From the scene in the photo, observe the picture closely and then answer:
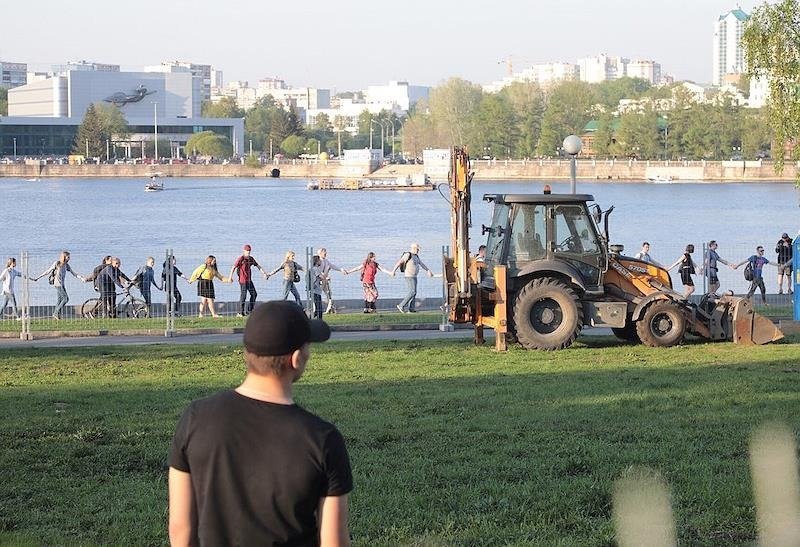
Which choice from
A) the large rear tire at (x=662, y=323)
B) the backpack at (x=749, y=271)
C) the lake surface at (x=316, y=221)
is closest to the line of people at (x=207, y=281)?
the lake surface at (x=316, y=221)

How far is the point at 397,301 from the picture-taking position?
105 ft

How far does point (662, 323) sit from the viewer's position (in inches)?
764

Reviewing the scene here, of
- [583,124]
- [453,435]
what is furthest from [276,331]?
[583,124]

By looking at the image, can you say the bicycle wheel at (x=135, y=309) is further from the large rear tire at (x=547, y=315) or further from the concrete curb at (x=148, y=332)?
the large rear tire at (x=547, y=315)

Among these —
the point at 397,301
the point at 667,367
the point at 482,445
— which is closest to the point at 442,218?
the point at 397,301

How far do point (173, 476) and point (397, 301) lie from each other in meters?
27.5

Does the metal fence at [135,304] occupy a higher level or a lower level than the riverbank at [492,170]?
lower

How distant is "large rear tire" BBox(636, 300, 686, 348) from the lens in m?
19.3

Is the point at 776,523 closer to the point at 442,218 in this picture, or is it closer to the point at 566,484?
the point at 566,484

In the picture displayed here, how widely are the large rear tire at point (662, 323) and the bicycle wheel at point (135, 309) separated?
12.7 meters

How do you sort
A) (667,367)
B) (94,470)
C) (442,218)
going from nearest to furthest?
1. (94,470)
2. (667,367)
3. (442,218)

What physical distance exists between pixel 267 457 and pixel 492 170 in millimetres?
164822

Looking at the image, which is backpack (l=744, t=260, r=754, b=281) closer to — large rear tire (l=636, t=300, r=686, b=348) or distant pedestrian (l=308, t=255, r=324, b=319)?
distant pedestrian (l=308, t=255, r=324, b=319)

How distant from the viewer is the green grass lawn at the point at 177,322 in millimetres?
25172
